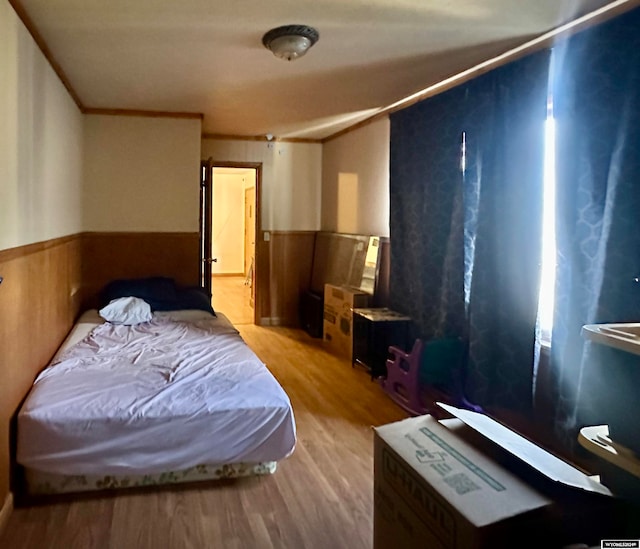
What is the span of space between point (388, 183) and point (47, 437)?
357 centimetres

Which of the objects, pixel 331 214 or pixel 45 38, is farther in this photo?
pixel 331 214

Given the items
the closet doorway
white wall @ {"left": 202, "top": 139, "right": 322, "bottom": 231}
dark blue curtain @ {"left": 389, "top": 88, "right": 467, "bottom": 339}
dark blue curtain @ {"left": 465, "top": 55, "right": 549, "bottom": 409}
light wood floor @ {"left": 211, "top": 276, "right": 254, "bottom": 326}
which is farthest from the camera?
the closet doorway

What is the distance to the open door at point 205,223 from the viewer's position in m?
5.87

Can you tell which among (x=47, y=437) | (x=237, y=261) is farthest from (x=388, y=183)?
(x=237, y=261)

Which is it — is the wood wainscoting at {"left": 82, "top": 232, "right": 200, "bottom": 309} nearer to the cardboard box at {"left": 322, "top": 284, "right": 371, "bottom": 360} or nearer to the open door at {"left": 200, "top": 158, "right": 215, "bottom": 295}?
the open door at {"left": 200, "top": 158, "right": 215, "bottom": 295}

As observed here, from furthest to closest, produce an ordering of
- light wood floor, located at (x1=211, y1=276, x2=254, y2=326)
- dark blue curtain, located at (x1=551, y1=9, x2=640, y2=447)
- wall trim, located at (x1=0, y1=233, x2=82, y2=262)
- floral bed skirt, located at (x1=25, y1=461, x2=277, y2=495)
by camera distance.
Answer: light wood floor, located at (x1=211, y1=276, x2=254, y2=326), floral bed skirt, located at (x1=25, y1=461, x2=277, y2=495), dark blue curtain, located at (x1=551, y1=9, x2=640, y2=447), wall trim, located at (x1=0, y1=233, x2=82, y2=262)

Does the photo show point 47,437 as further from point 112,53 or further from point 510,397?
point 510,397

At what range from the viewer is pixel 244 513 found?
2.55m

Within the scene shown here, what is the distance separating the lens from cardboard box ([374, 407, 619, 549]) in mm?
1086

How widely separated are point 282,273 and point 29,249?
415 centimetres

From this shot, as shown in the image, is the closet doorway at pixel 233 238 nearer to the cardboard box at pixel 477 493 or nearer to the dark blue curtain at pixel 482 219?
the dark blue curtain at pixel 482 219

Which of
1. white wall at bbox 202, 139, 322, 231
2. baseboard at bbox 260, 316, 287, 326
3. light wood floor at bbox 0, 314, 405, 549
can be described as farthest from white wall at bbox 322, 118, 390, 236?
light wood floor at bbox 0, 314, 405, 549

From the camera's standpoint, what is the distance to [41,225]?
3.26 metres

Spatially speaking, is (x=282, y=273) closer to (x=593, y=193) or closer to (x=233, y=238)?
(x=593, y=193)
